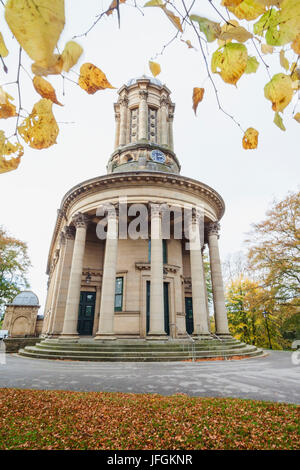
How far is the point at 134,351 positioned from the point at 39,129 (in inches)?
516

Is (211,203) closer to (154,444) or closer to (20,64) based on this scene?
(154,444)

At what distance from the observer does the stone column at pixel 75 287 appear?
15.3m

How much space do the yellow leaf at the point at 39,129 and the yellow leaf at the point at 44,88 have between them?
6.1 inches

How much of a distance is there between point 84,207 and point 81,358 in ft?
33.9

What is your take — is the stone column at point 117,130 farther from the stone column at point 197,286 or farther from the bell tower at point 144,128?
the stone column at point 197,286

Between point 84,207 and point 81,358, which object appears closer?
point 81,358

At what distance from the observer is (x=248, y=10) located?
1.49 meters

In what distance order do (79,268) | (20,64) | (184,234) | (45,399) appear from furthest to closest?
1. (184,234)
2. (79,268)
3. (45,399)
4. (20,64)

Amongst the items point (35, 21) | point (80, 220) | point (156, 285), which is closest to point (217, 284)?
point (156, 285)

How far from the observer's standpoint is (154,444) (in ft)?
11.8

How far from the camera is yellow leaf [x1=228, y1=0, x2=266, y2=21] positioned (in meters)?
1.45

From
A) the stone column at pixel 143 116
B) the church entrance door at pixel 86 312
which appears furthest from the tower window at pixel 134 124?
the church entrance door at pixel 86 312
